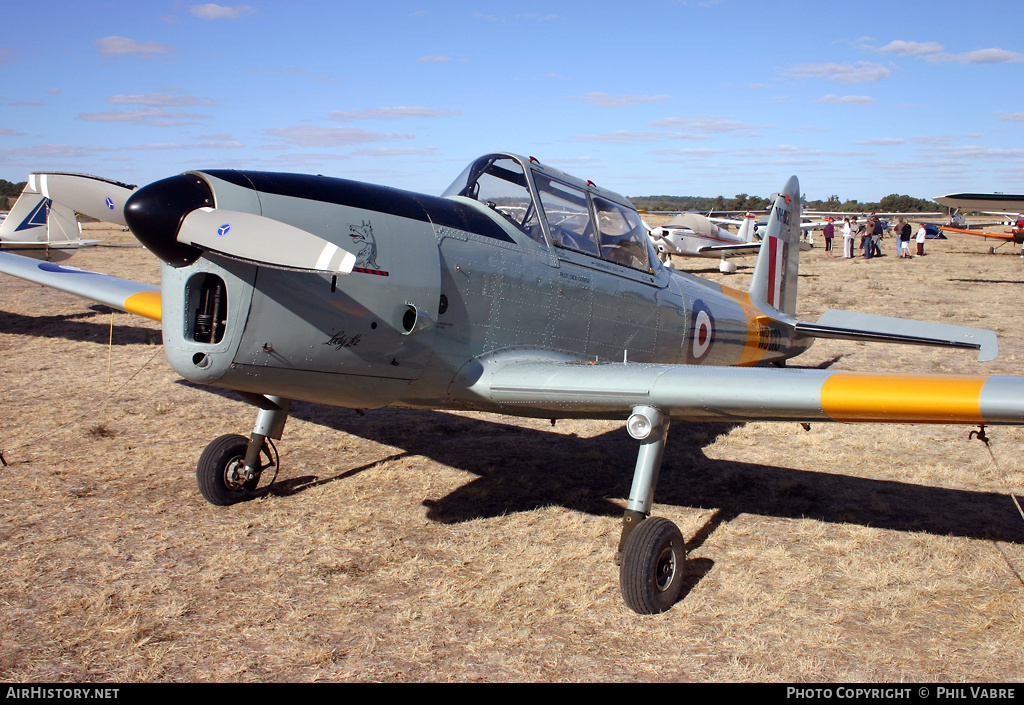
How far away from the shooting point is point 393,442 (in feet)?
21.3

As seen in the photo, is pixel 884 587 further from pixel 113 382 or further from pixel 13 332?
pixel 13 332

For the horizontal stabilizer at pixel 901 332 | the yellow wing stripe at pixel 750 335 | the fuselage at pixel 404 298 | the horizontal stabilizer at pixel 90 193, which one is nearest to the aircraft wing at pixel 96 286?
the horizontal stabilizer at pixel 90 193

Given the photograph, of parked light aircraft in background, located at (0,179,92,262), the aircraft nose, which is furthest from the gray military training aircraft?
parked light aircraft in background, located at (0,179,92,262)

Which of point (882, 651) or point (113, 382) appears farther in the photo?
point (113, 382)

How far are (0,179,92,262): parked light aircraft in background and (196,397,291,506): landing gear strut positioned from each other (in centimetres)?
1321

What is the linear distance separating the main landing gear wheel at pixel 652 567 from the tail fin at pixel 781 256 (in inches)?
174

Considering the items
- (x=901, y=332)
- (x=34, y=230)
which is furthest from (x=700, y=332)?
(x=34, y=230)

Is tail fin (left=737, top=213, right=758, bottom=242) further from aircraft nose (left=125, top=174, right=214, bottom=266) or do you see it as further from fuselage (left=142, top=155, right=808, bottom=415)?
aircraft nose (left=125, top=174, right=214, bottom=266)

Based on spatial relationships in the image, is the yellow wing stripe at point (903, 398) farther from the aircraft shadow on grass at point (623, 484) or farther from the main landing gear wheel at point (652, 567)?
the aircraft shadow on grass at point (623, 484)

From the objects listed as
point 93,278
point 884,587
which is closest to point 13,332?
point 93,278

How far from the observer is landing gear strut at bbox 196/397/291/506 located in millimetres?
4898

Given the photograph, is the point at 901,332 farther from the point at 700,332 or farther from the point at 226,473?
the point at 226,473
